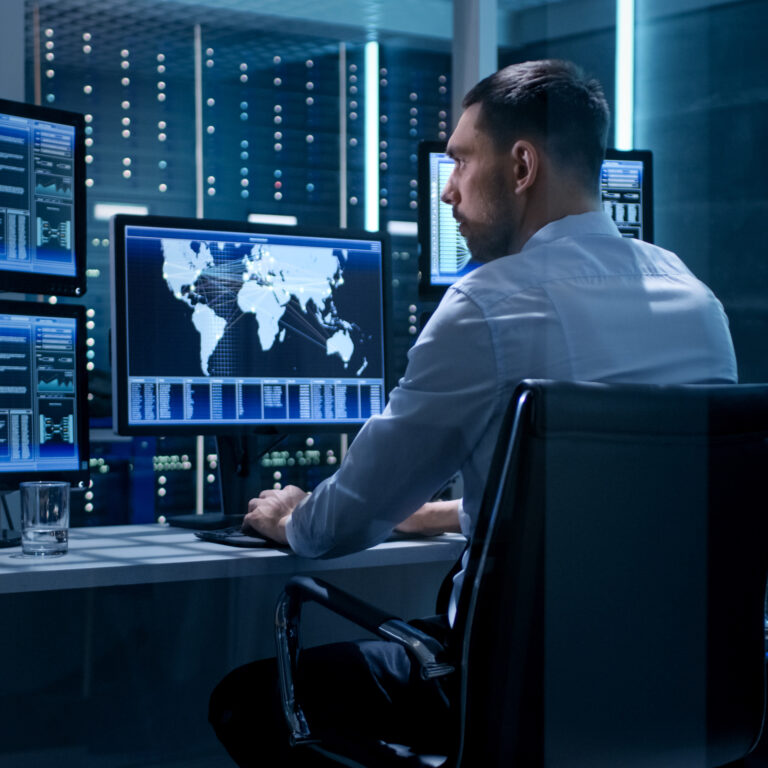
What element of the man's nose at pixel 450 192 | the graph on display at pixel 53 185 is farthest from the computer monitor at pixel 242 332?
the man's nose at pixel 450 192

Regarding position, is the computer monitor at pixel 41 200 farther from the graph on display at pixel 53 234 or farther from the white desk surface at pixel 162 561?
the white desk surface at pixel 162 561

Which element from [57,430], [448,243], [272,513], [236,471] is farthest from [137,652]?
[448,243]

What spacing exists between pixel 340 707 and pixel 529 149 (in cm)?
82

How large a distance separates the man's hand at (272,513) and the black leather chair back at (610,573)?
1.97 ft

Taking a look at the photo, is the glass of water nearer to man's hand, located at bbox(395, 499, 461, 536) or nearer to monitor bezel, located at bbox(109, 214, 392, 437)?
monitor bezel, located at bbox(109, 214, 392, 437)

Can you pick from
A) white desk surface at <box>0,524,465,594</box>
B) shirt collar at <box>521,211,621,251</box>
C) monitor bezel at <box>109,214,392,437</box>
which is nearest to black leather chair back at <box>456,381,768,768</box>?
shirt collar at <box>521,211,621,251</box>

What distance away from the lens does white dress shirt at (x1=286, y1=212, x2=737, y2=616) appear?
1.24 meters

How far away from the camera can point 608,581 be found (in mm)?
1122

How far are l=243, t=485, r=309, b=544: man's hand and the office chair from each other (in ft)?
1.54

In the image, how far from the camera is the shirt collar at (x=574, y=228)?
4.51 feet

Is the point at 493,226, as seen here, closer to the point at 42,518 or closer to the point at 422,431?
the point at 422,431

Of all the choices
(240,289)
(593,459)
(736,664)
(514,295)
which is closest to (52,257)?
(240,289)

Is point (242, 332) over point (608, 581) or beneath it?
over

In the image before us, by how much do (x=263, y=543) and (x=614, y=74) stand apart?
234 cm
